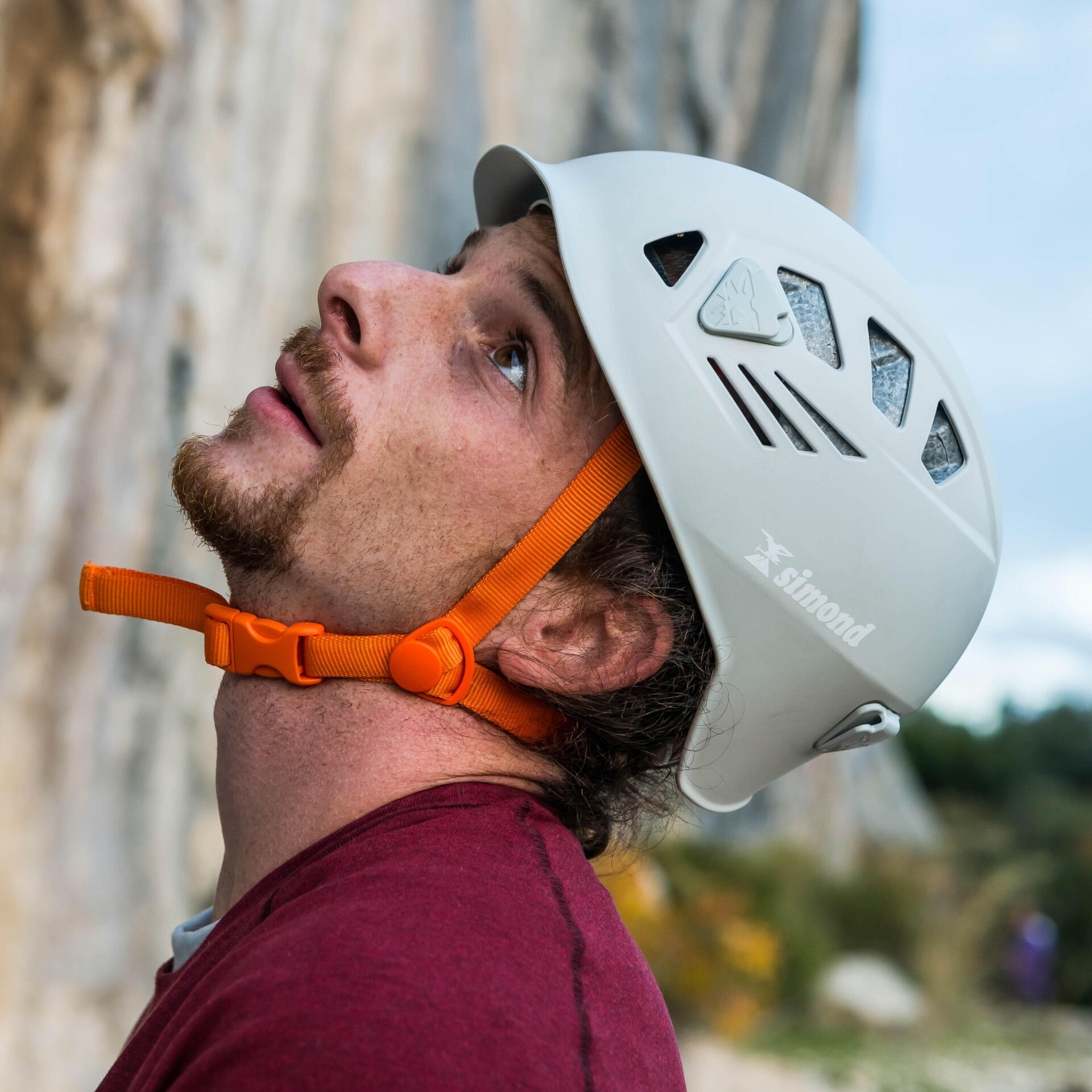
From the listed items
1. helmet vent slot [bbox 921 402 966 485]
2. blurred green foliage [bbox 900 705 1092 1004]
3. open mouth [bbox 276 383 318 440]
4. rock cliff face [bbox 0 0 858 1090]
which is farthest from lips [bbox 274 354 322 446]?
blurred green foliage [bbox 900 705 1092 1004]

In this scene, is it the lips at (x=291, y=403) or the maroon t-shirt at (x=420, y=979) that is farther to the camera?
the lips at (x=291, y=403)

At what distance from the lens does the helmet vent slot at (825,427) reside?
1737 millimetres

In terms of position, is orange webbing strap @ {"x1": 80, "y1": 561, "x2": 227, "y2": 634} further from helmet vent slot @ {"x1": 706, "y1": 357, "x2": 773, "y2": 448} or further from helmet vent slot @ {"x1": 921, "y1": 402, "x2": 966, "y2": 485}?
helmet vent slot @ {"x1": 921, "y1": 402, "x2": 966, "y2": 485}

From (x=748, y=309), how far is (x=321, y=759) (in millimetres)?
1042

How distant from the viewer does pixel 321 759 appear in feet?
5.16

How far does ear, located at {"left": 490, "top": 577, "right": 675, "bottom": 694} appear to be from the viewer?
1.72 meters

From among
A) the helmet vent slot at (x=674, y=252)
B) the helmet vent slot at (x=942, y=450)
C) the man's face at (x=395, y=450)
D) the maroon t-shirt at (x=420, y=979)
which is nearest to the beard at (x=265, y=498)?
the man's face at (x=395, y=450)

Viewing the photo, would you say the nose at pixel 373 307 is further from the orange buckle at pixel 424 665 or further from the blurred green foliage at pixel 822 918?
the blurred green foliage at pixel 822 918

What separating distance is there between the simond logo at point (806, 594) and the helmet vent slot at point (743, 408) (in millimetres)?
159

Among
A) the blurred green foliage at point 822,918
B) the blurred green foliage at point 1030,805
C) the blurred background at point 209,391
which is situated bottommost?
the blurred green foliage at point 1030,805

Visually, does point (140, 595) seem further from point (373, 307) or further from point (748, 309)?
point (748, 309)

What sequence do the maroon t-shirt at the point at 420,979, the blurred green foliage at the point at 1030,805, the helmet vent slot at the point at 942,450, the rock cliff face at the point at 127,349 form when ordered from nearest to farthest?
the maroon t-shirt at the point at 420,979, the helmet vent slot at the point at 942,450, the rock cliff face at the point at 127,349, the blurred green foliage at the point at 1030,805

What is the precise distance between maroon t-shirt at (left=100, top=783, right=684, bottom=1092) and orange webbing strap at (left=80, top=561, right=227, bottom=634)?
638 mm

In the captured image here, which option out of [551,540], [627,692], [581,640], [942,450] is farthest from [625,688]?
[942,450]
